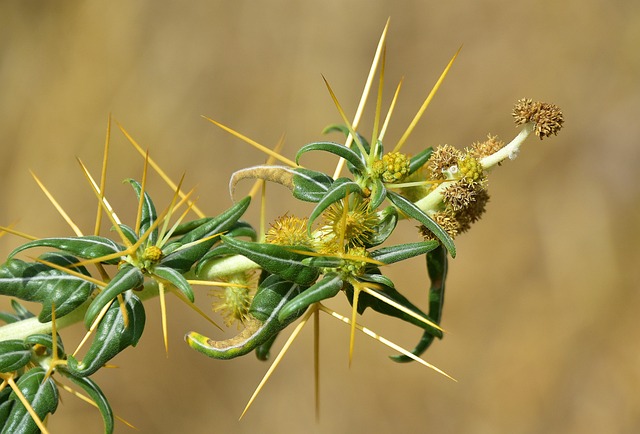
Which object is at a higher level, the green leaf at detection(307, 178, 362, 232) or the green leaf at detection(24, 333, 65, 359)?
the green leaf at detection(307, 178, 362, 232)

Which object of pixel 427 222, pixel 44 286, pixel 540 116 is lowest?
pixel 44 286

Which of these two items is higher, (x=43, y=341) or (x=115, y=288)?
(x=115, y=288)

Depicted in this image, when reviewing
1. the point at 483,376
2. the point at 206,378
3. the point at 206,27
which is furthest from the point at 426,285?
the point at 206,27

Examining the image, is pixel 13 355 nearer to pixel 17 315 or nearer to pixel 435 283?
pixel 17 315

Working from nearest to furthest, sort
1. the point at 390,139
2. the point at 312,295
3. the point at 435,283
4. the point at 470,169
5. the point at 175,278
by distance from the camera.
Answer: the point at 312,295
the point at 175,278
the point at 470,169
the point at 435,283
the point at 390,139

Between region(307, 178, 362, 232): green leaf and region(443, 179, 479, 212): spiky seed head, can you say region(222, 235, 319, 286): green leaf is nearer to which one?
region(307, 178, 362, 232): green leaf

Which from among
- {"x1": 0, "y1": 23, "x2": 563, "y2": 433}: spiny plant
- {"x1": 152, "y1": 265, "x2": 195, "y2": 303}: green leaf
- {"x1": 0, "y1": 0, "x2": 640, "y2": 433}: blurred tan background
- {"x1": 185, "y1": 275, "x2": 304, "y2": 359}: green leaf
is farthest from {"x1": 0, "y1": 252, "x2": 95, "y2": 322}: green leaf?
{"x1": 0, "y1": 0, "x2": 640, "y2": 433}: blurred tan background

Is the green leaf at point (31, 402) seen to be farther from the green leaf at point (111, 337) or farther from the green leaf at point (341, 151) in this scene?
the green leaf at point (341, 151)

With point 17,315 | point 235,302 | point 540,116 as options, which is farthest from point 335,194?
point 17,315
